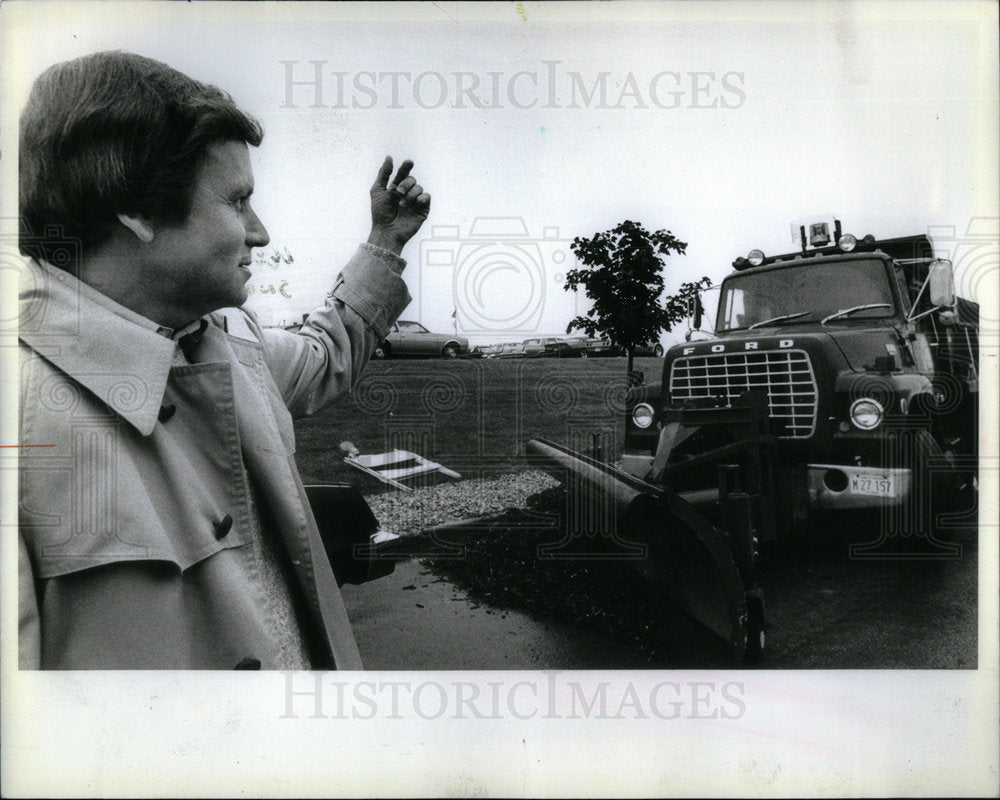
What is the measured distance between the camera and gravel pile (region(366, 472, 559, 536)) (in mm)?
2559

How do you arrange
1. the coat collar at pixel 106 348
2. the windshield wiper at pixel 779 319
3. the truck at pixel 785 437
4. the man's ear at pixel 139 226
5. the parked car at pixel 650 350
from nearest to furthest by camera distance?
the coat collar at pixel 106 348 → the man's ear at pixel 139 226 → the truck at pixel 785 437 → the parked car at pixel 650 350 → the windshield wiper at pixel 779 319

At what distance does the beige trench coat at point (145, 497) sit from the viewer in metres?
1.67

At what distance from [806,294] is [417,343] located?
1.65 metres

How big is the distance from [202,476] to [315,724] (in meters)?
1.13

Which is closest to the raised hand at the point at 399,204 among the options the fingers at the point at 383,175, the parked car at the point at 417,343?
the fingers at the point at 383,175

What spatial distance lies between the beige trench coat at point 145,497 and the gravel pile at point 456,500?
64 centimetres

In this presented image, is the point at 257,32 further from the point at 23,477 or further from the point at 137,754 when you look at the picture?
the point at 137,754

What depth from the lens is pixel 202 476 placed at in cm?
177

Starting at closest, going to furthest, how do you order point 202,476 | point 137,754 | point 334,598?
point 202,476 → point 334,598 → point 137,754

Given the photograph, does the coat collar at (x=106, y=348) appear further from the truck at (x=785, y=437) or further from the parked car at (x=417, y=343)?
the truck at (x=785, y=437)

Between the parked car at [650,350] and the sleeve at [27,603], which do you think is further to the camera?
the parked car at [650,350]

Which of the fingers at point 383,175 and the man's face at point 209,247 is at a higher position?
the fingers at point 383,175

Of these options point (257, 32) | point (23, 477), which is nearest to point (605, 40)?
point (257, 32)

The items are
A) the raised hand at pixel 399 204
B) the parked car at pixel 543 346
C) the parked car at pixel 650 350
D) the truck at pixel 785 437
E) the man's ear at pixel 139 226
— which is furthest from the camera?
the parked car at pixel 650 350
